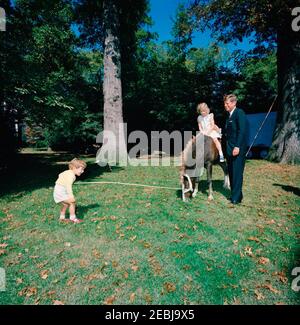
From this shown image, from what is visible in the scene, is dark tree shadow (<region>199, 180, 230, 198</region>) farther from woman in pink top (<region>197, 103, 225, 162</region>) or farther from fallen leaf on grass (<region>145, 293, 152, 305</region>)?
fallen leaf on grass (<region>145, 293, 152, 305</region>)

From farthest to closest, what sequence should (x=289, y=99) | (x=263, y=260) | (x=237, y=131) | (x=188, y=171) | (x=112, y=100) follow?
(x=112, y=100) → (x=289, y=99) → (x=188, y=171) → (x=237, y=131) → (x=263, y=260)

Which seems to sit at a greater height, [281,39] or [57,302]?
[281,39]

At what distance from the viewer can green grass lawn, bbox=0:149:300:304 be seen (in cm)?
348

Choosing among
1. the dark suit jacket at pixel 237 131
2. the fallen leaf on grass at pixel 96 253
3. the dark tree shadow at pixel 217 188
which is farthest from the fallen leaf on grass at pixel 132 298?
the dark tree shadow at pixel 217 188

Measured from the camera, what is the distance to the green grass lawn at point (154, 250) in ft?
11.4

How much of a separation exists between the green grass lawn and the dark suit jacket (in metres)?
1.64

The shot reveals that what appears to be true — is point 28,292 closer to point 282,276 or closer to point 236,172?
point 282,276

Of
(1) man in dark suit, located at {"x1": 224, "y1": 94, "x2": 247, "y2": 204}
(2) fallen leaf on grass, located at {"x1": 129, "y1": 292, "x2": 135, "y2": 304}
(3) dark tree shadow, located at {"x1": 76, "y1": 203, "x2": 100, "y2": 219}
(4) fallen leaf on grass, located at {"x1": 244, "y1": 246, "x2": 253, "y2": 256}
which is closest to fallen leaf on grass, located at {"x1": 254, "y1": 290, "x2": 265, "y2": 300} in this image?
(4) fallen leaf on grass, located at {"x1": 244, "y1": 246, "x2": 253, "y2": 256}

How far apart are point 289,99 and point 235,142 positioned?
30.0 ft

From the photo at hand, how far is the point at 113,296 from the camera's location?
3.42 m

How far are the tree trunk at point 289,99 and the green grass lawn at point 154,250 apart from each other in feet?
18.8

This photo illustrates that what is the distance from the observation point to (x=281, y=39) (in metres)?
13.4

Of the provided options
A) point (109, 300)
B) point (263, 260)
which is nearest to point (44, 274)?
point (109, 300)
